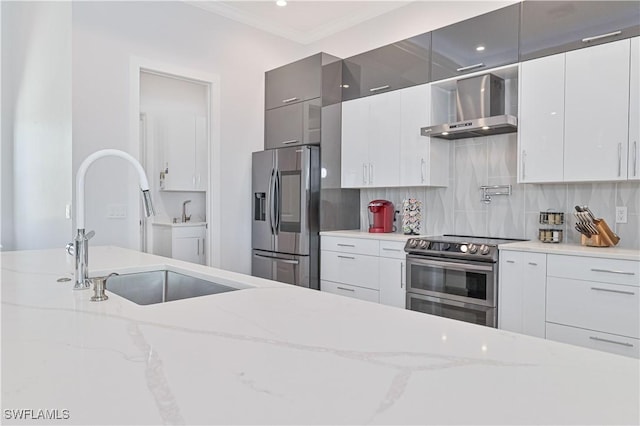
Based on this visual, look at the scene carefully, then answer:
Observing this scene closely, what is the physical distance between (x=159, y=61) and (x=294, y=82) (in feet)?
4.08

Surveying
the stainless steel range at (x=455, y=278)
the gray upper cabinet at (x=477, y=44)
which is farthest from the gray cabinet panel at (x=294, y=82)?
the stainless steel range at (x=455, y=278)

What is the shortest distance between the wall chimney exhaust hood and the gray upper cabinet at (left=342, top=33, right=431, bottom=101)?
1.25 feet

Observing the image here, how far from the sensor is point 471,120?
123 inches

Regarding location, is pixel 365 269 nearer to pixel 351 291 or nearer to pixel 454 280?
pixel 351 291

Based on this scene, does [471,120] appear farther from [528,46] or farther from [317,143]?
[317,143]

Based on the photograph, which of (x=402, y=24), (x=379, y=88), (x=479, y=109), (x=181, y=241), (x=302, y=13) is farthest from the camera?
(x=181, y=241)

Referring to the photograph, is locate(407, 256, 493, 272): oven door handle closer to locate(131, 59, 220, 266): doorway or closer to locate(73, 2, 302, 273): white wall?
locate(73, 2, 302, 273): white wall

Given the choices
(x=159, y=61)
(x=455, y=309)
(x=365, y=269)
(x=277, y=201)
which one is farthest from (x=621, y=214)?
(x=159, y=61)

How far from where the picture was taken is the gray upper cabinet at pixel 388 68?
11.5 feet

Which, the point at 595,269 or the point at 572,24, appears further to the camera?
the point at 572,24

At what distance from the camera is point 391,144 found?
3.70 metres

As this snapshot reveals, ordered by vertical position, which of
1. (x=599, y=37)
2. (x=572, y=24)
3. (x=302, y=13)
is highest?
(x=302, y=13)

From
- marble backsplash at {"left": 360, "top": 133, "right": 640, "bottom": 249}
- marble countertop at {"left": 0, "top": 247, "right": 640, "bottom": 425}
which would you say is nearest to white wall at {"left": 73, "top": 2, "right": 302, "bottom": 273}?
marble backsplash at {"left": 360, "top": 133, "right": 640, "bottom": 249}

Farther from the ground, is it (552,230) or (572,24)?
(572,24)
